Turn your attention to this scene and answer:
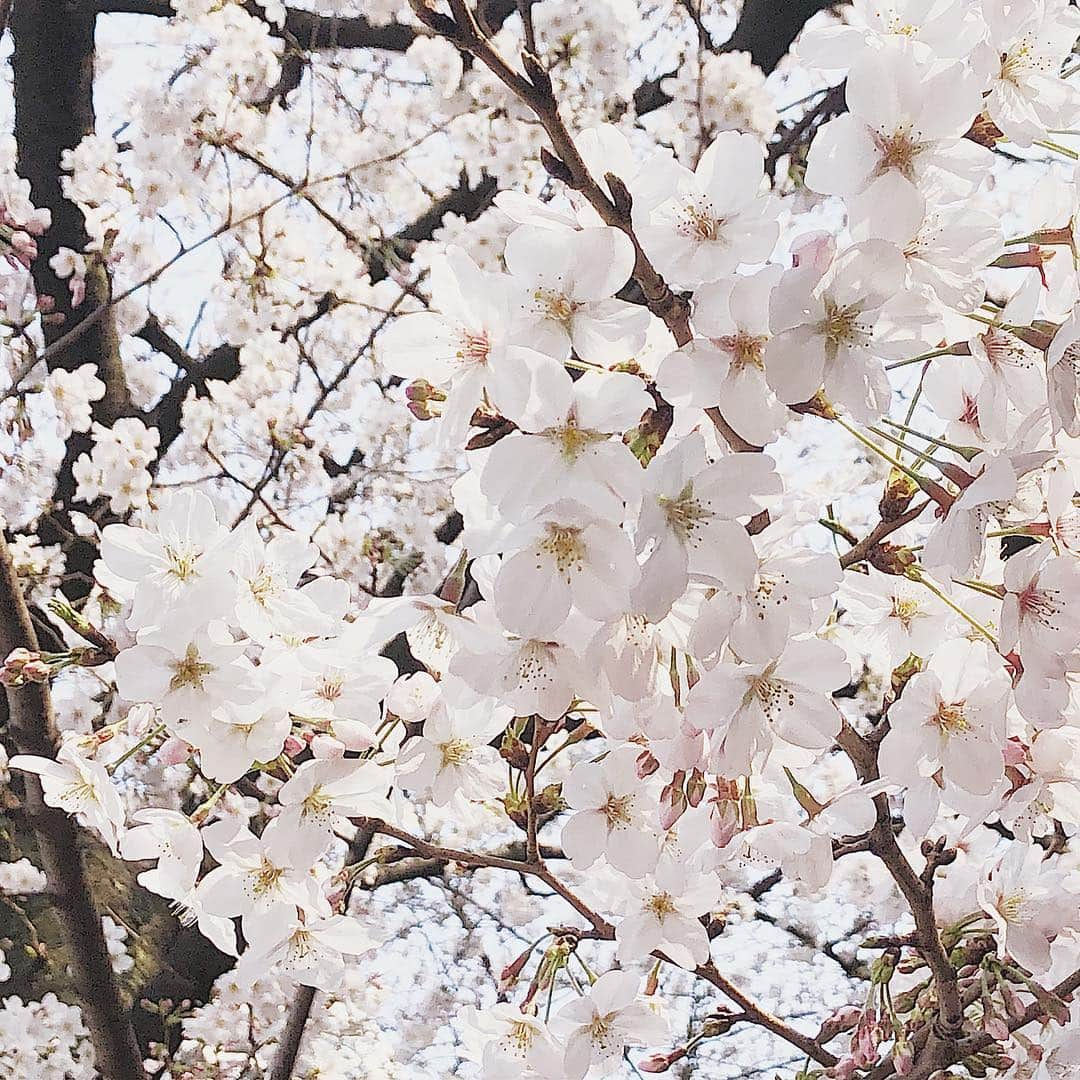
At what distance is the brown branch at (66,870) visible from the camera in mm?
1232

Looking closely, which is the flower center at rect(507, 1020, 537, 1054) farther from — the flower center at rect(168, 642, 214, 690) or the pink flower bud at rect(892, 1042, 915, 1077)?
the flower center at rect(168, 642, 214, 690)

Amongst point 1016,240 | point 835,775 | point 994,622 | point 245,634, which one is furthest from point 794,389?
point 835,775

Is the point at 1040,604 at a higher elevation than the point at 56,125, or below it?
below

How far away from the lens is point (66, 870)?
1.51 m

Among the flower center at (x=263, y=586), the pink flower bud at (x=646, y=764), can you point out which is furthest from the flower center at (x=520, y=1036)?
the flower center at (x=263, y=586)

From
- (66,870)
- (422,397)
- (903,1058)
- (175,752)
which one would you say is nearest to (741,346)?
(422,397)

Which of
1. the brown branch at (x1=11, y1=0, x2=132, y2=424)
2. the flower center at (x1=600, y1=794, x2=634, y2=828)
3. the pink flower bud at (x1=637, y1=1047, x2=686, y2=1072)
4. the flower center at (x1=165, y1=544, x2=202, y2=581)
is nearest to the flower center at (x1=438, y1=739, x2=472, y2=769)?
the flower center at (x1=600, y1=794, x2=634, y2=828)

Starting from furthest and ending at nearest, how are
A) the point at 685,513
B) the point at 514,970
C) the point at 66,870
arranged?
1. the point at 66,870
2. the point at 514,970
3. the point at 685,513

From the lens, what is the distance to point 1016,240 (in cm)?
64

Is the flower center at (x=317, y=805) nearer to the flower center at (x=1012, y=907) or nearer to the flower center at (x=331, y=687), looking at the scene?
the flower center at (x=331, y=687)

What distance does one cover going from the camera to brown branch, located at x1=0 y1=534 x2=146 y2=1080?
4.04 feet

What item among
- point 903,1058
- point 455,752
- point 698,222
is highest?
point 698,222

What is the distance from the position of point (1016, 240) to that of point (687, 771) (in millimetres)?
396

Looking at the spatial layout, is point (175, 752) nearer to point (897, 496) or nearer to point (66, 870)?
point (897, 496)
